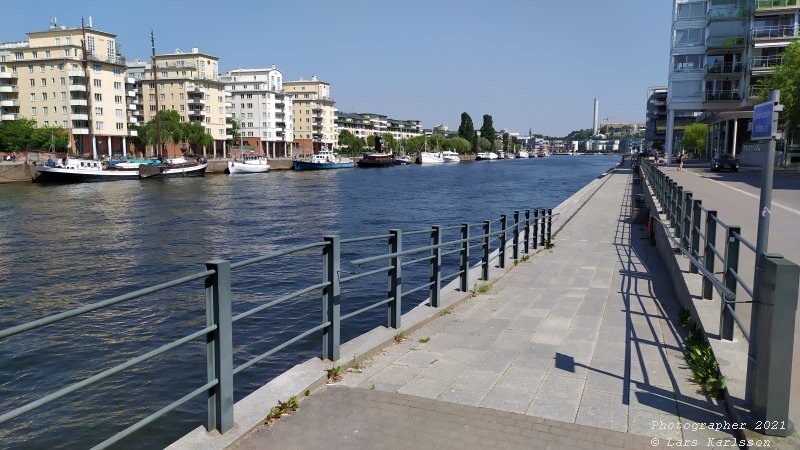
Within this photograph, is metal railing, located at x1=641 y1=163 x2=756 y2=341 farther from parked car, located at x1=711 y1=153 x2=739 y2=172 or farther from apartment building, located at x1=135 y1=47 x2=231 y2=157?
apartment building, located at x1=135 y1=47 x2=231 y2=157

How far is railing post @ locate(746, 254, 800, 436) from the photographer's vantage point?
13.3 ft

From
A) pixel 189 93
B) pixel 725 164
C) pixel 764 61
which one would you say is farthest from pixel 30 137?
pixel 764 61

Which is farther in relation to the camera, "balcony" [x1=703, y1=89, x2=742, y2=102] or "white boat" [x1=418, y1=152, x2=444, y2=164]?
"white boat" [x1=418, y1=152, x2=444, y2=164]

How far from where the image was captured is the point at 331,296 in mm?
5930

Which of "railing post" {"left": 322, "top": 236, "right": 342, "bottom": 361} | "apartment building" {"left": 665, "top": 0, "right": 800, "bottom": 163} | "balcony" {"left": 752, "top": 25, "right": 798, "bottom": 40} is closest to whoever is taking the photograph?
"railing post" {"left": 322, "top": 236, "right": 342, "bottom": 361}

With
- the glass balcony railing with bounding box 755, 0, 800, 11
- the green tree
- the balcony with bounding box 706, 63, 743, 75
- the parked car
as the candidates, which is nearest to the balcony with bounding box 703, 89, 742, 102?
the balcony with bounding box 706, 63, 743, 75

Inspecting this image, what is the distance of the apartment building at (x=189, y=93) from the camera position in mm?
113500

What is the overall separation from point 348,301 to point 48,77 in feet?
310

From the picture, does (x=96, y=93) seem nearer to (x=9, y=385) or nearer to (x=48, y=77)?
(x=48, y=77)

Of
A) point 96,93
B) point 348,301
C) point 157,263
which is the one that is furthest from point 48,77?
point 348,301

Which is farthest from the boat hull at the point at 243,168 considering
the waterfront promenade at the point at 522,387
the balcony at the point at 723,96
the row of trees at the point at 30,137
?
the waterfront promenade at the point at 522,387

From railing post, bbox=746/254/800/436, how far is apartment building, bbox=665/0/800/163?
60251 millimetres

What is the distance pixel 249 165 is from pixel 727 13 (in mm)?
64555

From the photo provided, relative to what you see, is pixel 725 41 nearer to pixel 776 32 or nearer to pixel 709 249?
pixel 776 32
